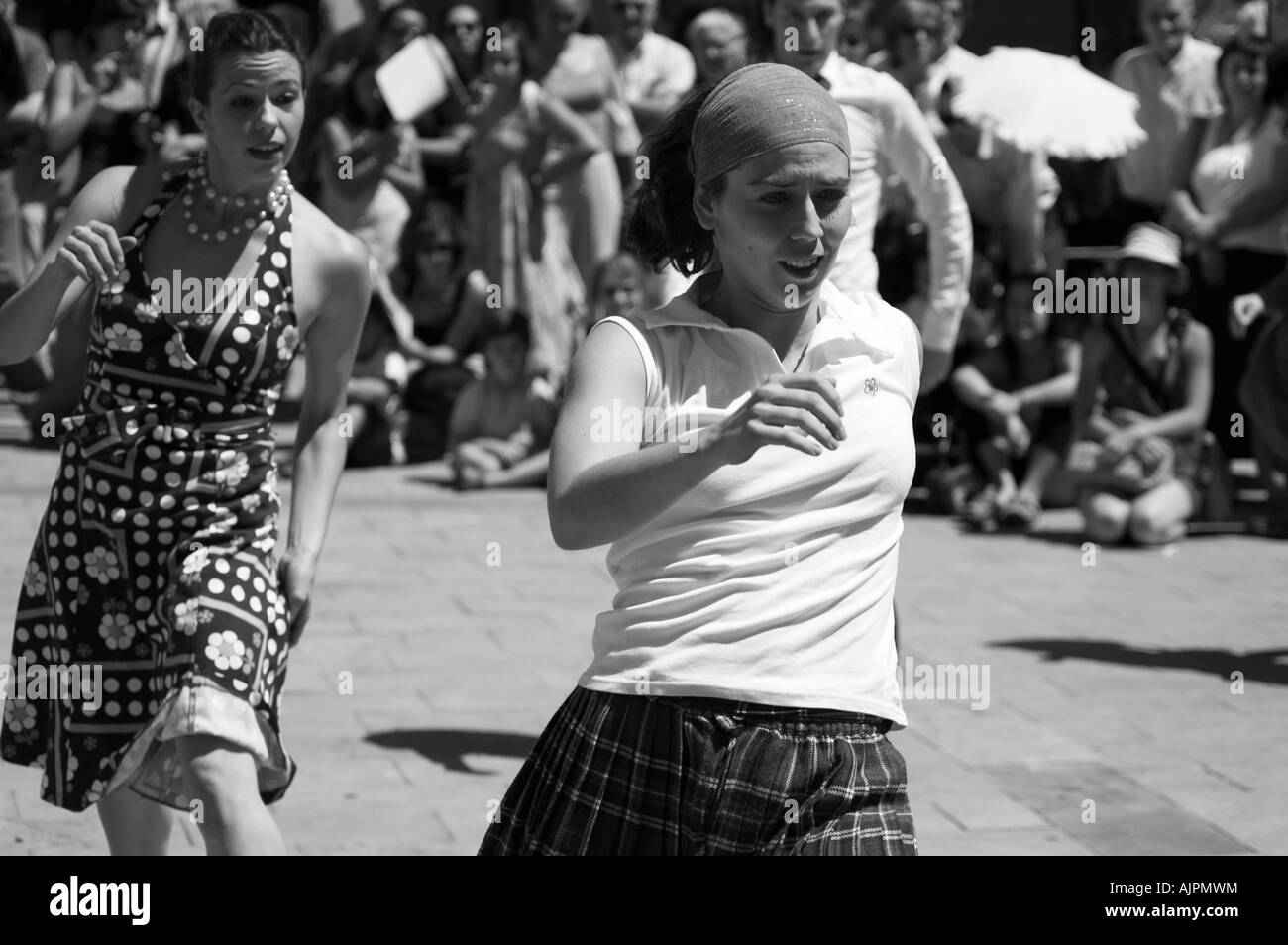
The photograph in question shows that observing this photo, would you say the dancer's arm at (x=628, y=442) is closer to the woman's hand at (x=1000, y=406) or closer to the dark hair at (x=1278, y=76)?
the dark hair at (x=1278, y=76)

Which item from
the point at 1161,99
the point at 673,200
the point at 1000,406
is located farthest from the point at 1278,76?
the point at 673,200

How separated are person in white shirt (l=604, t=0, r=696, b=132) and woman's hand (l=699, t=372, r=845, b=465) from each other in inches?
350

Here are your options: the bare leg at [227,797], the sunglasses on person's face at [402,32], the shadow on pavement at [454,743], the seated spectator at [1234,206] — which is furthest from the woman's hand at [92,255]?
the sunglasses on person's face at [402,32]

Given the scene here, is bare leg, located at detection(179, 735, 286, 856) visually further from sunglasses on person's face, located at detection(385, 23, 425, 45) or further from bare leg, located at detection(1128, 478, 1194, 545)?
sunglasses on person's face, located at detection(385, 23, 425, 45)

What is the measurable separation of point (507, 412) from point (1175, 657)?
164 inches

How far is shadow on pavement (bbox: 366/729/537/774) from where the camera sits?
5496 mm

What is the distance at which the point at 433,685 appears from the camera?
6227 mm

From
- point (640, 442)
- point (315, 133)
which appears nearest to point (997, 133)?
point (315, 133)

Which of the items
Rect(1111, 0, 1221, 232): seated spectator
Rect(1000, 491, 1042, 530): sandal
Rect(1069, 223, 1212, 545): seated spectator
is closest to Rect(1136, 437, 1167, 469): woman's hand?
Rect(1069, 223, 1212, 545): seated spectator

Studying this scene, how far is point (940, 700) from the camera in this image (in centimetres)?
630

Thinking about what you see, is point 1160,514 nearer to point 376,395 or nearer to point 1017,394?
point 1017,394

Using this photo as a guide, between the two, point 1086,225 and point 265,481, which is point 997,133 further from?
point 265,481
